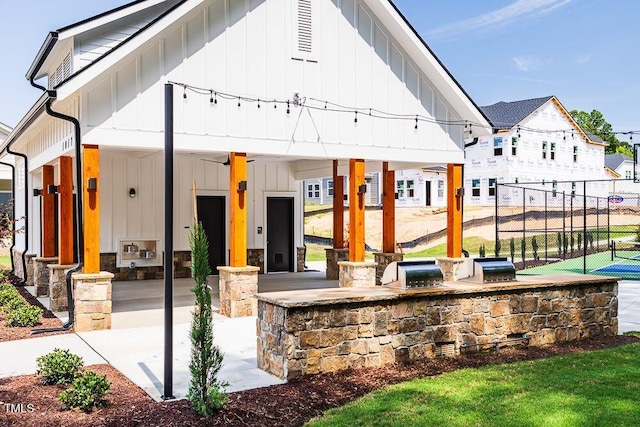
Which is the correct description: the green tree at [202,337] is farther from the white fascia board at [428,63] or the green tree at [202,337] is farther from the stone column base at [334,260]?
the stone column base at [334,260]

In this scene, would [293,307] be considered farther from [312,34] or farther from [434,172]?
[434,172]

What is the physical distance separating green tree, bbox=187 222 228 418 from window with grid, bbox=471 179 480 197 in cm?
3686

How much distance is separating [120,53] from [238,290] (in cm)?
441

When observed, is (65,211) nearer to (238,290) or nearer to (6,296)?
(6,296)

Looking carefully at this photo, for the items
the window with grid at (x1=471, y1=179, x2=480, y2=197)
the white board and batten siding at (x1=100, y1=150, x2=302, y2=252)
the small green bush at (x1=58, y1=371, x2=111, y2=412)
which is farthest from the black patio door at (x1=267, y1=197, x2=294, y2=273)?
the window with grid at (x1=471, y1=179, x2=480, y2=197)

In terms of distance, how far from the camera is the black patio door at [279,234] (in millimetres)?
18316

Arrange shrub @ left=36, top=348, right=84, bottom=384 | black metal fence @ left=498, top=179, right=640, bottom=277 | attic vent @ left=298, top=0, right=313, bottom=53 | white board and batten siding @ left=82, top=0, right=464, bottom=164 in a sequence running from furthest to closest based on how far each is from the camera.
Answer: black metal fence @ left=498, top=179, right=640, bottom=277
attic vent @ left=298, top=0, right=313, bottom=53
white board and batten siding @ left=82, top=0, right=464, bottom=164
shrub @ left=36, top=348, right=84, bottom=384

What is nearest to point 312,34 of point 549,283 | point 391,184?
point 391,184

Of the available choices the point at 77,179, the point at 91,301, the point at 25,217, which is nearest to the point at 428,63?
the point at 77,179

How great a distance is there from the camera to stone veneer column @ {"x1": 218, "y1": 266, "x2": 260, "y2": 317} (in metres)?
10.8

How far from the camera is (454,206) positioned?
13773mm

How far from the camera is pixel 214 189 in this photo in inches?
672

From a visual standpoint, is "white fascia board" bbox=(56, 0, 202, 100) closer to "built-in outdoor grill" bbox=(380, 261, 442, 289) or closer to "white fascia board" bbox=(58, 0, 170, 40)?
"white fascia board" bbox=(58, 0, 170, 40)

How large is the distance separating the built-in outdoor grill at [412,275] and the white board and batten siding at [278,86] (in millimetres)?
4546
